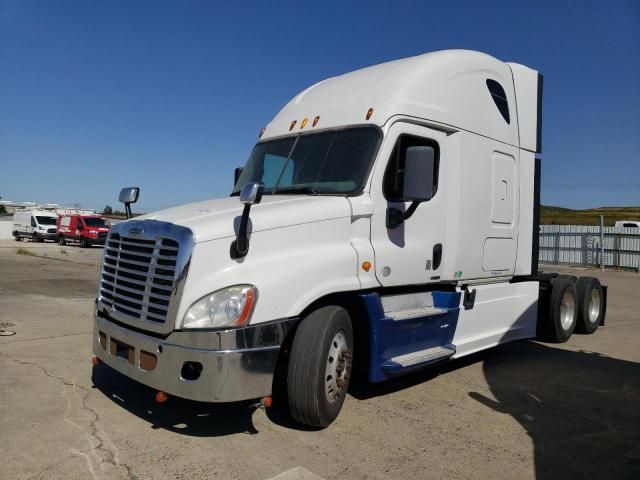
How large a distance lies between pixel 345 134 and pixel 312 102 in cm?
97

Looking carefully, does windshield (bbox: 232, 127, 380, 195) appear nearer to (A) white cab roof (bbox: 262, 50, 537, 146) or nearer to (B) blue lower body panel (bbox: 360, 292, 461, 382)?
(A) white cab roof (bbox: 262, 50, 537, 146)

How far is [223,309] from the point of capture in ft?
12.6

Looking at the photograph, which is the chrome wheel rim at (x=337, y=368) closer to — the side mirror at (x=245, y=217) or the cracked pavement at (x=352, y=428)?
the cracked pavement at (x=352, y=428)

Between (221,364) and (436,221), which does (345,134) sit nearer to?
(436,221)

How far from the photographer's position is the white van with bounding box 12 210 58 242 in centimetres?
3691

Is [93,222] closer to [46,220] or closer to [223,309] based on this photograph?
[46,220]

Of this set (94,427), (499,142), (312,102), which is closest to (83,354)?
(94,427)

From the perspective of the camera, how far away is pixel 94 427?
431 cm

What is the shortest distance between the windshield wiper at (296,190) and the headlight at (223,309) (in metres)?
1.40

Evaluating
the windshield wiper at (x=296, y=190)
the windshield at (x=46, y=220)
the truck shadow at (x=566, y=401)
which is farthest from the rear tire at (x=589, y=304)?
the windshield at (x=46, y=220)

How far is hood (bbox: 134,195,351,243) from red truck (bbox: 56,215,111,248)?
29.7 metres

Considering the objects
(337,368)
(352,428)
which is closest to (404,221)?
(337,368)

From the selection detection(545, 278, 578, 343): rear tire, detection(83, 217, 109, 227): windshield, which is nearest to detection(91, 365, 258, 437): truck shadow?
detection(545, 278, 578, 343): rear tire

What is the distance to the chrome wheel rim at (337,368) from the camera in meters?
4.36
